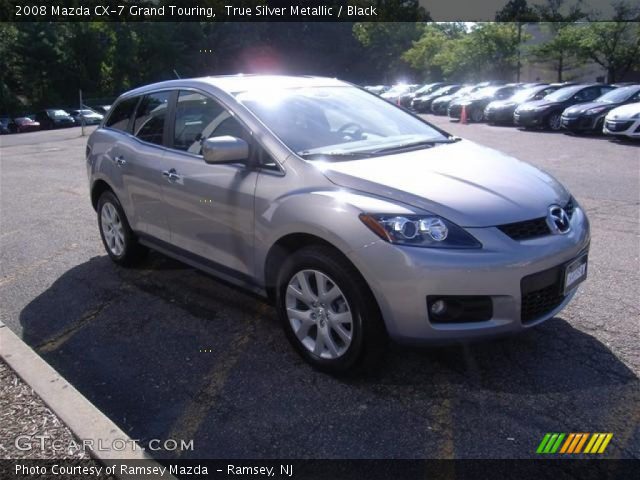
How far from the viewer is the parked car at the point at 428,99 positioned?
30.2 m

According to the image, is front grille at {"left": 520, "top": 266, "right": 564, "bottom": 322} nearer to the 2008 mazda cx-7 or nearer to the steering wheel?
the 2008 mazda cx-7

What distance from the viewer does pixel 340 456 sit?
2.63 metres

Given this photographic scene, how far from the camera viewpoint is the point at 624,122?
13211mm

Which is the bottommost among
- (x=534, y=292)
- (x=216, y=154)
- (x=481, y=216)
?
(x=534, y=292)

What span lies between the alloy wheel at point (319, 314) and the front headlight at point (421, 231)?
42 cm

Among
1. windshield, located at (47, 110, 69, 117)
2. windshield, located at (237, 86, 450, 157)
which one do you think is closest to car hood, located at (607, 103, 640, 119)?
windshield, located at (237, 86, 450, 157)

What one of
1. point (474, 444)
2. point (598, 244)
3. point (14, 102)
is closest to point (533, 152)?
point (598, 244)

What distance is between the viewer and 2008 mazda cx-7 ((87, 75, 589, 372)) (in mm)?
2873

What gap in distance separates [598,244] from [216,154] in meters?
3.93

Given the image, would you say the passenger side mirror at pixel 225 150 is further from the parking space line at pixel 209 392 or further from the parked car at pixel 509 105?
the parked car at pixel 509 105

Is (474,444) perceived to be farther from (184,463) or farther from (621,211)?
(621,211)

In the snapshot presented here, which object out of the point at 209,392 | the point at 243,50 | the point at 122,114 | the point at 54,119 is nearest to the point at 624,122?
the point at 122,114

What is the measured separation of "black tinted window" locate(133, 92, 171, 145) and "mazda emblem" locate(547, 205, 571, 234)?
2.92 meters

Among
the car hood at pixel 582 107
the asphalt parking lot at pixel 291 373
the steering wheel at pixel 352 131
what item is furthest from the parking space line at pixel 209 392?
the car hood at pixel 582 107
